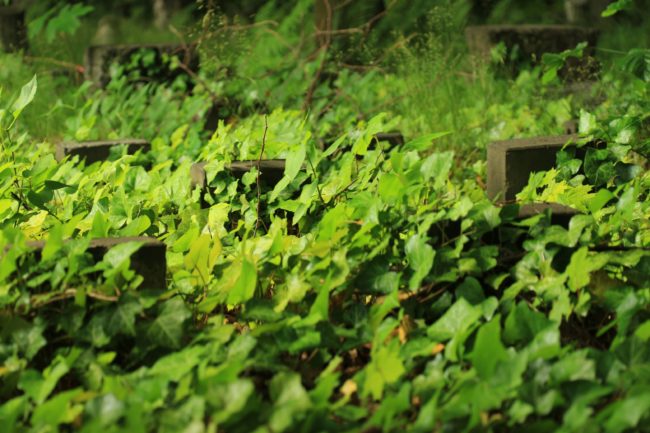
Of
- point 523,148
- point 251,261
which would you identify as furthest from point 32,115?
point 251,261

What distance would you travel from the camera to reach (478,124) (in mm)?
5031

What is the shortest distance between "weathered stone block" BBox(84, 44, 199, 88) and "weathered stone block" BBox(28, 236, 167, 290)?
14.5 ft

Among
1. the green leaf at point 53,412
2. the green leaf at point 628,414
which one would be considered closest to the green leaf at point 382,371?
the green leaf at point 628,414

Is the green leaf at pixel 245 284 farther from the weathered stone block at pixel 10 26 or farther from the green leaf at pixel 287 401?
the weathered stone block at pixel 10 26

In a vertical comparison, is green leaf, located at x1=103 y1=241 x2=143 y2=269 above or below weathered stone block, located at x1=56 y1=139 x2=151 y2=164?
above

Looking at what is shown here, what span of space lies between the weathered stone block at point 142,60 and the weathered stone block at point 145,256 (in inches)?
173

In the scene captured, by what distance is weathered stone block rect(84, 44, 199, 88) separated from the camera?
6473 millimetres

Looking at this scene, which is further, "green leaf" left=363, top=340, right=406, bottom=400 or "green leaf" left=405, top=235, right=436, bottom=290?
"green leaf" left=405, top=235, right=436, bottom=290

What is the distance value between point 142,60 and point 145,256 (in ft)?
15.0

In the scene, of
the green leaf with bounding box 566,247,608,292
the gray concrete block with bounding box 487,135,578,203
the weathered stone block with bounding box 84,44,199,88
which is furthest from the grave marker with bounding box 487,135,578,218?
the weathered stone block with bounding box 84,44,199,88

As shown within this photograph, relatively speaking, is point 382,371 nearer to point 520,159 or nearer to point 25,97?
point 25,97

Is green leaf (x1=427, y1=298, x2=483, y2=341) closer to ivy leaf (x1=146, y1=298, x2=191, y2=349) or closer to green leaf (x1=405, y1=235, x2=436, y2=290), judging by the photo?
green leaf (x1=405, y1=235, x2=436, y2=290)

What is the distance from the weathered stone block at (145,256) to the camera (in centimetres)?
209

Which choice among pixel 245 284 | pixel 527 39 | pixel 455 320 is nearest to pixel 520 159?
pixel 455 320
